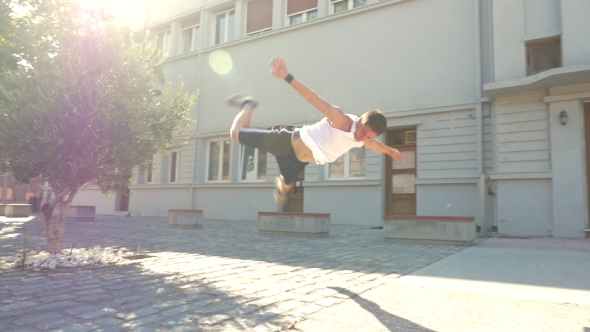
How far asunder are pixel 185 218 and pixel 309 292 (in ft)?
27.7

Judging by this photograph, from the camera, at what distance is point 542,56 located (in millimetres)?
10234

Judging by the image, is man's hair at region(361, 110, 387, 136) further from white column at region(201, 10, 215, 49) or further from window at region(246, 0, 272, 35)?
white column at region(201, 10, 215, 49)

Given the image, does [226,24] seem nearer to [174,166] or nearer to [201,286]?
[174,166]

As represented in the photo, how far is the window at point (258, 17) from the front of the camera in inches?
632

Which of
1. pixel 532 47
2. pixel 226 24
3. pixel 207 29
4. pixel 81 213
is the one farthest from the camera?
pixel 207 29

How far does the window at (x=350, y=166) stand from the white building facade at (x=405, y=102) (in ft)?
0.13

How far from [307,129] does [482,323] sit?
2.60 m

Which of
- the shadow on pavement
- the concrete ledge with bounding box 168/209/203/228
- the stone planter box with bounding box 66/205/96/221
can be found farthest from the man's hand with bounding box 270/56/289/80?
the stone planter box with bounding box 66/205/96/221

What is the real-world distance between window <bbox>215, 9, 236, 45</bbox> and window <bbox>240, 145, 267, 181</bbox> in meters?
5.18

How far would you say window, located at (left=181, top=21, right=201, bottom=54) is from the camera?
18.5 m

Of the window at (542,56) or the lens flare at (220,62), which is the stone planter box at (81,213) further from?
the window at (542,56)

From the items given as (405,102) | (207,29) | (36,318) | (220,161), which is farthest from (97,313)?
(207,29)

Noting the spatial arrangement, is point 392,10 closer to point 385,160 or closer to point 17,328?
point 385,160

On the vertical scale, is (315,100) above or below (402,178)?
above
